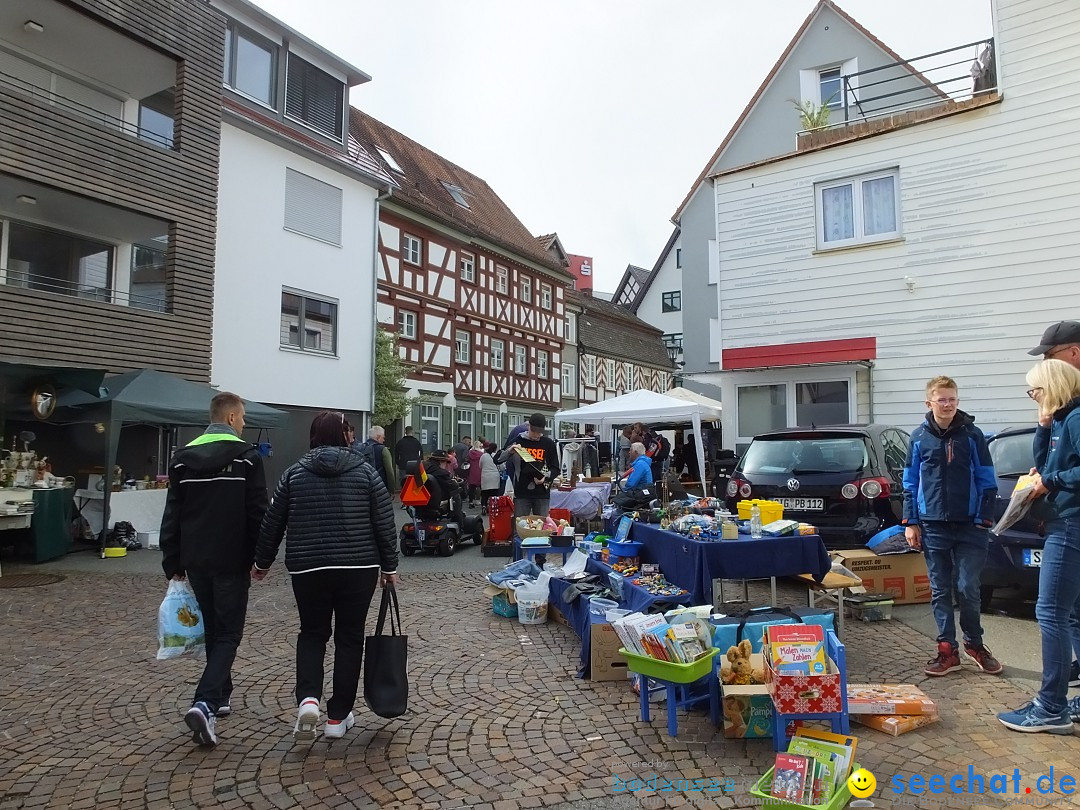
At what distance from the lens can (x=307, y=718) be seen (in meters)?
3.76

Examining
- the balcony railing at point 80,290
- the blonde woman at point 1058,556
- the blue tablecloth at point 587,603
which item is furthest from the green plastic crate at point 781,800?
the balcony railing at point 80,290

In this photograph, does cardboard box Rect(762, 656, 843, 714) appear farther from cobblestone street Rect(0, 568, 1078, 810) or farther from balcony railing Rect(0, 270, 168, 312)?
balcony railing Rect(0, 270, 168, 312)

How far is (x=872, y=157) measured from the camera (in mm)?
11906

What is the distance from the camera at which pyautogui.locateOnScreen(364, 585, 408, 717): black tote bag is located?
3.78 meters

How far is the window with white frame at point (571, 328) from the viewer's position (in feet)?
115

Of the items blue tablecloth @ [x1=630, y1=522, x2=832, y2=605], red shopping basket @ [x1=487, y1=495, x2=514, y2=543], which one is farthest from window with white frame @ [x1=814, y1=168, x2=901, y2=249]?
blue tablecloth @ [x1=630, y1=522, x2=832, y2=605]

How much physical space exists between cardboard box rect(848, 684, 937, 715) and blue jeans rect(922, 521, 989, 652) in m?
0.90

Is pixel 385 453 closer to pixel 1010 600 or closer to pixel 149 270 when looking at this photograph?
pixel 1010 600

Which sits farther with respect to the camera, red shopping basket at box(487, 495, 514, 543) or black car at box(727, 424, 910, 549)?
red shopping basket at box(487, 495, 514, 543)

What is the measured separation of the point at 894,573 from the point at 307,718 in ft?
17.2

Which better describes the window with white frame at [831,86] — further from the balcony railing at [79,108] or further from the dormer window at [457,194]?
the balcony railing at [79,108]

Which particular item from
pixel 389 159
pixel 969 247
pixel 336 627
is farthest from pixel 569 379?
pixel 336 627

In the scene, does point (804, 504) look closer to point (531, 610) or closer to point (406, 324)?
point (531, 610)

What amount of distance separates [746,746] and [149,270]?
15543 mm
